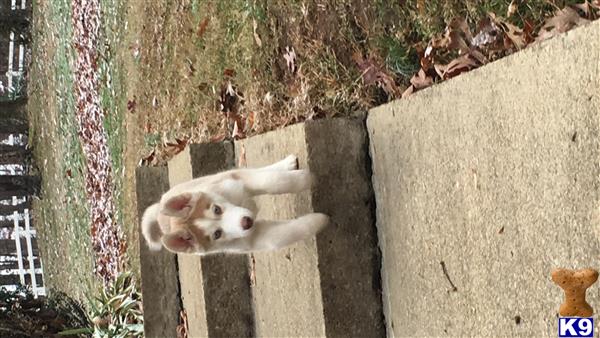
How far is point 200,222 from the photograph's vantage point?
413cm

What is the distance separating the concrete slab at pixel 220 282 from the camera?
5.46 meters

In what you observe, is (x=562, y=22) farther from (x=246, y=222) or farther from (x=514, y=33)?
(x=246, y=222)

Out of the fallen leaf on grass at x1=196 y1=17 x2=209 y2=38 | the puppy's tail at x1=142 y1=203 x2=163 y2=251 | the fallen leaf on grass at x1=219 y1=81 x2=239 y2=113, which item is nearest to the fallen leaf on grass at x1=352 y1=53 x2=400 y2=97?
the puppy's tail at x1=142 y1=203 x2=163 y2=251

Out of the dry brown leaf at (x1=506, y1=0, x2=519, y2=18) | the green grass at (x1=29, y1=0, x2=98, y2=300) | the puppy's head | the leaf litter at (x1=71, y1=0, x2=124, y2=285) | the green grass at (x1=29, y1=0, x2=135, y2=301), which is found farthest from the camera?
the green grass at (x1=29, y1=0, x2=98, y2=300)

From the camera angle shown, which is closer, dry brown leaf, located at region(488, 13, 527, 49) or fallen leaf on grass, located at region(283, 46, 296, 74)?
dry brown leaf, located at region(488, 13, 527, 49)

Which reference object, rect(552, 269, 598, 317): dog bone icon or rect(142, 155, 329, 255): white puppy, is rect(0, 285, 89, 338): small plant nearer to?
rect(142, 155, 329, 255): white puppy

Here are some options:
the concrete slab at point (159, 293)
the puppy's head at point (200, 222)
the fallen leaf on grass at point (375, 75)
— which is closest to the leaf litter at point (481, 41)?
the fallen leaf on grass at point (375, 75)

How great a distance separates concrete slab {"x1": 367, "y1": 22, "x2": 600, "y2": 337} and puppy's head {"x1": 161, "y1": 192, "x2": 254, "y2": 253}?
2.65 feet

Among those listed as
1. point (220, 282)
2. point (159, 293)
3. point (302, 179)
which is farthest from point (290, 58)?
point (159, 293)

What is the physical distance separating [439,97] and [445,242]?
0.64 metres

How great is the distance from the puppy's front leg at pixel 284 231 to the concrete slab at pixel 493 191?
0.34 m

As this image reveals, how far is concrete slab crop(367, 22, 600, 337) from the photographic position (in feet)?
8.16

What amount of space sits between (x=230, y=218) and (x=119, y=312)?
5679 mm

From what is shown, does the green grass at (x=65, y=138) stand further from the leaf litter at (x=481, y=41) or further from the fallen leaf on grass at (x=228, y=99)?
the leaf litter at (x=481, y=41)
